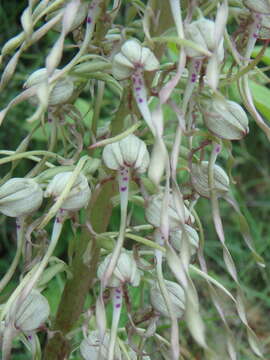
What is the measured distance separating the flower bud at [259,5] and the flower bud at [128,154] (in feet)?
0.78

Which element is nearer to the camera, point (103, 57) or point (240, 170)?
point (103, 57)

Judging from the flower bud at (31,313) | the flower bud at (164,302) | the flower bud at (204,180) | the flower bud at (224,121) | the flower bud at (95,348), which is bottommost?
the flower bud at (95,348)

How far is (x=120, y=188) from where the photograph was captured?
102cm

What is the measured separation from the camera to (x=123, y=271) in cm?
104

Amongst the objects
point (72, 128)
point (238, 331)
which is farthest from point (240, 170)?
point (72, 128)

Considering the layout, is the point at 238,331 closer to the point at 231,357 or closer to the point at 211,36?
the point at 231,357

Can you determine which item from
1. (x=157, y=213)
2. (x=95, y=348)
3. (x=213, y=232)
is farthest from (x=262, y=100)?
(x=213, y=232)

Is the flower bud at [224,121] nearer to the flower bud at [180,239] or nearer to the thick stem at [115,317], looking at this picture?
the flower bud at [180,239]

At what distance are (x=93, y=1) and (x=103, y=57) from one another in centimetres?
9

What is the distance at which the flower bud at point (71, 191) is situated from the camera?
3.28 ft

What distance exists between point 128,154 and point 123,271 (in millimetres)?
172

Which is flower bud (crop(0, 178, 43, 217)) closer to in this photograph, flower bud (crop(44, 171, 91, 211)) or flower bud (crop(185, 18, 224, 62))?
flower bud (crop(44, 171, 91, 211))

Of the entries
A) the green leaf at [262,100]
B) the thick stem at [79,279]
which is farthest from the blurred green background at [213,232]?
the thick stem at [79,279]

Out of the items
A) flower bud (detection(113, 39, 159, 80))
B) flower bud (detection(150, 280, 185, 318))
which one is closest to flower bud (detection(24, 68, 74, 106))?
flower bud (detection(113, 39, 159, 80))
